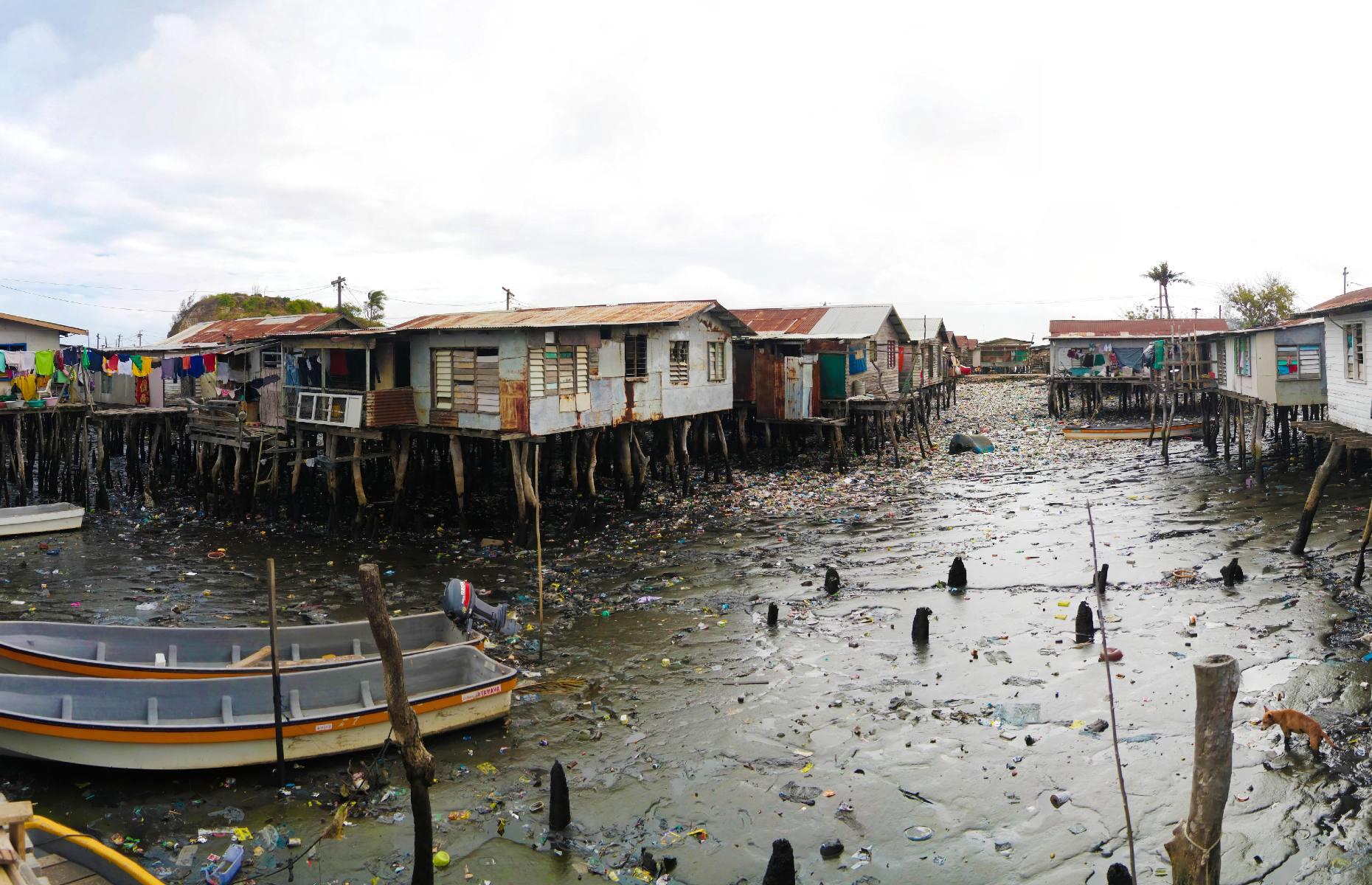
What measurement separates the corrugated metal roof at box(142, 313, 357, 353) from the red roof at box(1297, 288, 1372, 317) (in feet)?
80.4

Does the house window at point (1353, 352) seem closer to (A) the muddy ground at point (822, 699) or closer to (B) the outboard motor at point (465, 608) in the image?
(A) the muddy ground at point (822, 699)

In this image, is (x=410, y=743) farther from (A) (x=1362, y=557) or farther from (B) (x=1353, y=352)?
(B) (x=1353, y=352)

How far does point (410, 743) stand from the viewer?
20.2 ft

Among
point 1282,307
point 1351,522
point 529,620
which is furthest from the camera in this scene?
point 1282,307

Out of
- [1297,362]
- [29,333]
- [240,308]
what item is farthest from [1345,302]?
[240,308]

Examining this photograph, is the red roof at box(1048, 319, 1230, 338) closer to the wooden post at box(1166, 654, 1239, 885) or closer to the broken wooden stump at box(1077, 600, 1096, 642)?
the broken wooden stump at box(1077, 600, 1096, 642)

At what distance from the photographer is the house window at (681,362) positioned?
21.5 m

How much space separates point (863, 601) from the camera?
13047 mm

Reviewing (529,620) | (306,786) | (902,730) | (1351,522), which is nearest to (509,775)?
(306,786)

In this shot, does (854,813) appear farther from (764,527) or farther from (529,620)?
(764,527)

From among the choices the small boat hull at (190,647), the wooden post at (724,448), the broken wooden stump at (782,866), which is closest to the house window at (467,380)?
the small boat hull at (190,647)

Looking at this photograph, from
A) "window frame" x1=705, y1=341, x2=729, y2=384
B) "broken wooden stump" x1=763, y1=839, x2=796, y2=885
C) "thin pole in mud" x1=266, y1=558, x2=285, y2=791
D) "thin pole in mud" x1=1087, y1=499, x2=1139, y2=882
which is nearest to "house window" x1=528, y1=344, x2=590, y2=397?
"window frame" x1=705, y1=341, x2=729, y2=384

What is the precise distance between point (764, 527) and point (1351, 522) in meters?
10.0

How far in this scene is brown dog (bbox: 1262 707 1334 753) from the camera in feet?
24.6
